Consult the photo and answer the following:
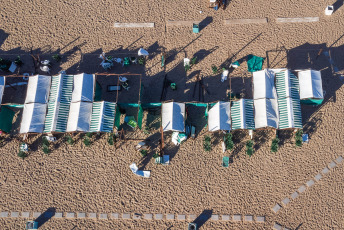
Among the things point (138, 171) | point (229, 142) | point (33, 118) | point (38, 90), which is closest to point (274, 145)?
point (229, 142)

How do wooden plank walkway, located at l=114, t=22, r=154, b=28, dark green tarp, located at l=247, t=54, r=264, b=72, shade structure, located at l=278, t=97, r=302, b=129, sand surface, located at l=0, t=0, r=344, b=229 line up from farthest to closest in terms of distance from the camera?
wooden plank walkway, located at l=114, t=22, r=154, b=28, dark green tarp, located at l=247, t=54, r=264, b=72, sand surface, located at l=0, t=0, r=344, b=229, shade structure, located at l=278, t=97, r=302, b=129

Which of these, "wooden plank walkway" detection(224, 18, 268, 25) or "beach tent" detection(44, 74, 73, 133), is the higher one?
"wooden plank walkway" detection(224, 18, 268, 25)

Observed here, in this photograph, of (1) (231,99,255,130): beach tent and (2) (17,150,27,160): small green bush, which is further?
(2) (17,150,27,160): small green bush

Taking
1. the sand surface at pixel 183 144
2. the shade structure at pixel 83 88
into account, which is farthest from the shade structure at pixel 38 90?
the sand surface at pixel 183 144

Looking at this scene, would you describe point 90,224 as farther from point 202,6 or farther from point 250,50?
point 202,6

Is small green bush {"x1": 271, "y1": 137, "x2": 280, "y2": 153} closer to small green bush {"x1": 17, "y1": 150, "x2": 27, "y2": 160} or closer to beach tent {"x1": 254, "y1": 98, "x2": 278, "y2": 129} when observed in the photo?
beach tent {"x1": 254, "y1": 98, "x2": 278, "y2": 129}

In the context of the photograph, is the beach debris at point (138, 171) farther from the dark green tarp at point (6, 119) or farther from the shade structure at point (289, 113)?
the shade structure at point (289, 113)

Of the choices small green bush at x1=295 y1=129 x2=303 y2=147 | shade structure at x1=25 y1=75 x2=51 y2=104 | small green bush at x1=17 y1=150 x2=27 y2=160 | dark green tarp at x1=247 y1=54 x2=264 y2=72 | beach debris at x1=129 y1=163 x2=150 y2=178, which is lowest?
beach debris at x1=129 y1=163 x2=150 y2=178

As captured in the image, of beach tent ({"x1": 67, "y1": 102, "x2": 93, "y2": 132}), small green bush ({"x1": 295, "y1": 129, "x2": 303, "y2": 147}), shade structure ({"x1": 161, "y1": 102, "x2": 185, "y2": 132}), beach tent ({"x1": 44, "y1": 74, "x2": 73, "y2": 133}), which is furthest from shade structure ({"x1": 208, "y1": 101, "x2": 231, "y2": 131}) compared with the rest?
beach tent ({"x1": 44, "y1": 74, "x2": 73, "y2": 133})
